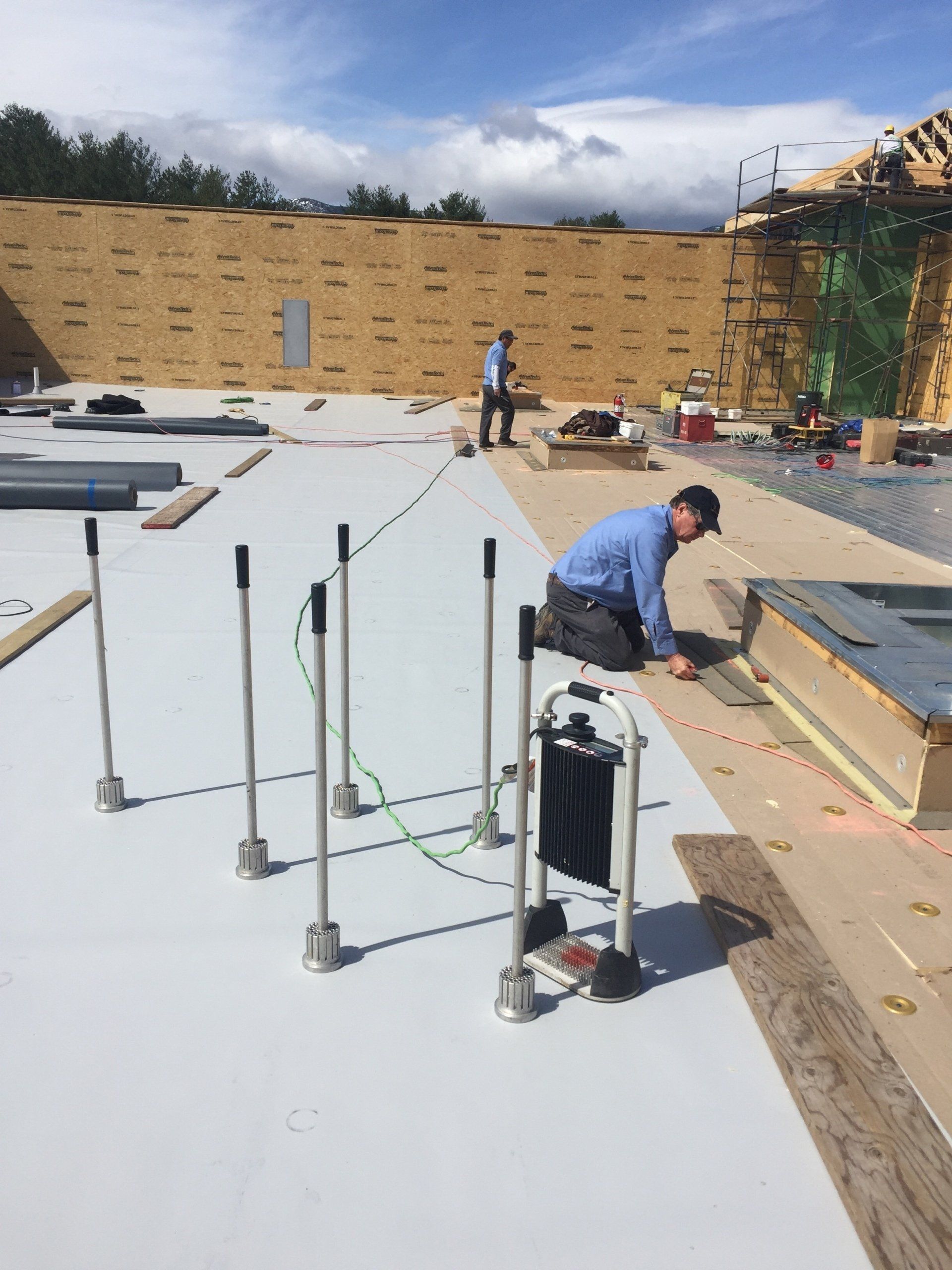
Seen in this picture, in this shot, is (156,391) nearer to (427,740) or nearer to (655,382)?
(655,382)

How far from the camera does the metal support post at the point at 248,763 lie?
270 centimetres

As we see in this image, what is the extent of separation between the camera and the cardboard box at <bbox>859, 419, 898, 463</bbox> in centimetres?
1332

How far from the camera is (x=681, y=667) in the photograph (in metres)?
4.80

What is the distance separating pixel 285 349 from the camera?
2020cm

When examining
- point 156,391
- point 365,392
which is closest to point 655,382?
point 365,392

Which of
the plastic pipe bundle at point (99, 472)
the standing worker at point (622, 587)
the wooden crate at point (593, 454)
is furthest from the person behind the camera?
the wooden crate at point (593, 454)

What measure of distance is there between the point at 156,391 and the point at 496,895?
18.4 metres

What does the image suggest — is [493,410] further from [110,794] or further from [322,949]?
[322,949]

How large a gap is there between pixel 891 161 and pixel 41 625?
59.1ft

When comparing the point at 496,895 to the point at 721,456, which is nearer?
the point at 496,895

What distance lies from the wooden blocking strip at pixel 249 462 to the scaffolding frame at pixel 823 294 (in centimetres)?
1175

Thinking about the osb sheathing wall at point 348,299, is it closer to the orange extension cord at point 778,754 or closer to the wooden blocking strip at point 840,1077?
the orange extension cord at point 778,754

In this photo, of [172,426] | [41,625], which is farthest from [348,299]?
[41,625]

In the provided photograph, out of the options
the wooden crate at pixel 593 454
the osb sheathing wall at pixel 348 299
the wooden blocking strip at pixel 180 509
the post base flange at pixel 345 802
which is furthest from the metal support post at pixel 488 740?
the osb sheathing wall at pixel 348 299
